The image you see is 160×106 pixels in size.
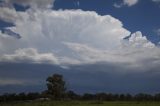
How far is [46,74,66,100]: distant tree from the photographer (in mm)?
141975

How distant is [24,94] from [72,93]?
26.0 meters

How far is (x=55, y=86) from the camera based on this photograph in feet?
465

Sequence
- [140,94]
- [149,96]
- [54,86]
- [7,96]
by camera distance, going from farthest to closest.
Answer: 1. [7,96]
2. [140,94]
3. [149,96]
4. [54,86]

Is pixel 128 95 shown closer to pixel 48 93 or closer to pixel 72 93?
pixel 72 93

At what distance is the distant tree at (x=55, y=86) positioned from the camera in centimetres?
14198

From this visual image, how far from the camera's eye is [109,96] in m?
178

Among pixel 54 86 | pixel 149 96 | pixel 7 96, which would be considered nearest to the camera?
pixel 54 86

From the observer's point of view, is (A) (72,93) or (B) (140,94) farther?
(A) (72,93)

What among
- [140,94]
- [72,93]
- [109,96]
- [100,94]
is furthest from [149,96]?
[72,93]

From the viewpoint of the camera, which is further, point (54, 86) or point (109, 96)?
point (109, 96)

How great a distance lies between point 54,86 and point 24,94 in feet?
178

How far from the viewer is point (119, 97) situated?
176 meters

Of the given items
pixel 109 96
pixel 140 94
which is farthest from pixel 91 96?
pixel 140 94

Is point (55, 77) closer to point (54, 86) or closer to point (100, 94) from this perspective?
point (54, 86)
